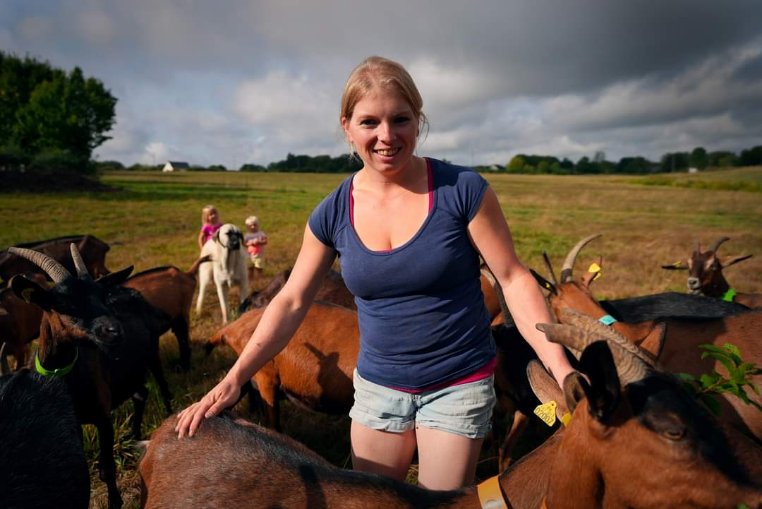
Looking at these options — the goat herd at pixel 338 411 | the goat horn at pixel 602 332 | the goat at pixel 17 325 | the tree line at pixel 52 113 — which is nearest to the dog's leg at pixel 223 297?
the goat herd at pixel 338 411

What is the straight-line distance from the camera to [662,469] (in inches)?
61.3

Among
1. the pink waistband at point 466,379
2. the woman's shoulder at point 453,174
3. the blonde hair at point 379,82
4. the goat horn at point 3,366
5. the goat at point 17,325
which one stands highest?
the blonde hair at point 379,82

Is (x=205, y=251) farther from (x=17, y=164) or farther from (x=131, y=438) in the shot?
(x=17, y=164)

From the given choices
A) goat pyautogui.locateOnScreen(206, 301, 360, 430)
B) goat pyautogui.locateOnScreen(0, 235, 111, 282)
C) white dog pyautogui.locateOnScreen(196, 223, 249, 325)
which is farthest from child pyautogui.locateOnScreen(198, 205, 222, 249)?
goat pyautogui.locateOnScreen(206, 301, 360, 430)

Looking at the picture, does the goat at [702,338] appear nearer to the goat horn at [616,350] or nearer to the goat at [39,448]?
the goat horn at [616,350]

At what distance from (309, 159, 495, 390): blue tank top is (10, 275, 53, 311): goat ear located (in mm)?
3175

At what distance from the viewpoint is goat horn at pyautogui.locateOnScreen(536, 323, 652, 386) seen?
169 cm

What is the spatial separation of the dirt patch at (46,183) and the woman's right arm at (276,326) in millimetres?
37449

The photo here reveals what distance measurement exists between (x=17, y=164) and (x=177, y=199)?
13.2 metres

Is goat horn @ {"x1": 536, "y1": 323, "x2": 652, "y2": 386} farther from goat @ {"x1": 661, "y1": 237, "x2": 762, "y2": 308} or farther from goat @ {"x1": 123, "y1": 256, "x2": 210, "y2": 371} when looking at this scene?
goat @ {"x1": 661, "y1": 237, "x2": 762, "y2": 308}

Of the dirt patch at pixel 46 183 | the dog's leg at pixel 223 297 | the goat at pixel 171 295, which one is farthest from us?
the dirt patch at pixel 46 183

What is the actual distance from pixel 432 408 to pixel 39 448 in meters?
2.52

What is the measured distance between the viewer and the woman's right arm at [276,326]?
230 centimetres

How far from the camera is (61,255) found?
10.3 metres
